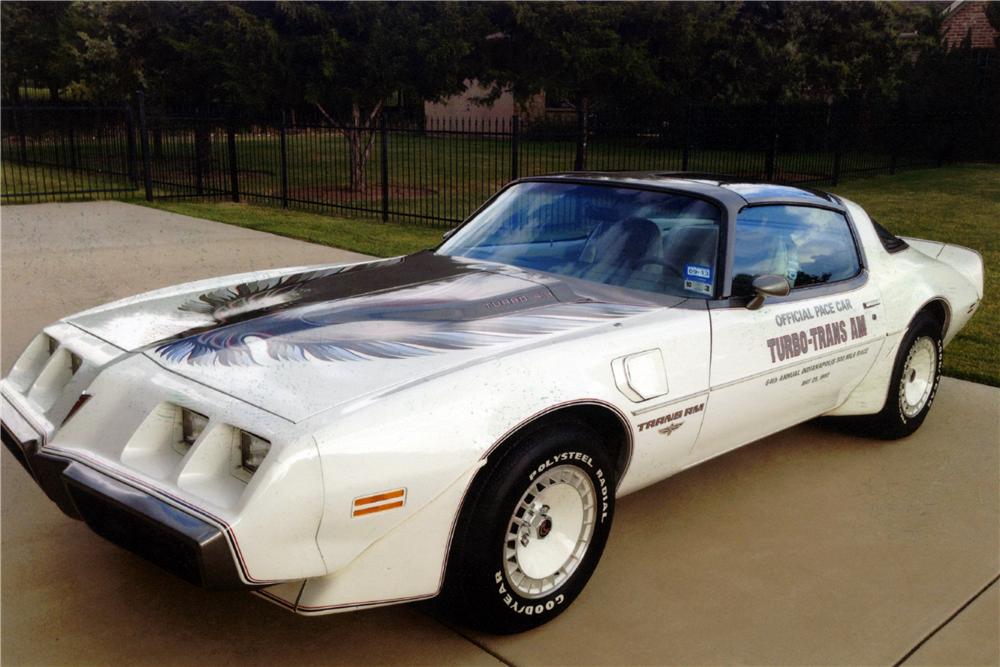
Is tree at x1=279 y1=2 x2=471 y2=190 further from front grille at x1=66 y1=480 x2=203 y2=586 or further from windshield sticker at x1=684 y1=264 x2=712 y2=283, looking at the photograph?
front grille at x1=66 y1=480 x2=203 y2=586

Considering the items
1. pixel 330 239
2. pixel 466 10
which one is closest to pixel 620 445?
pixel 330 239

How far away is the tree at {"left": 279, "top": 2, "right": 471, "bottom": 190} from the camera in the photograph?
16469 millimetres

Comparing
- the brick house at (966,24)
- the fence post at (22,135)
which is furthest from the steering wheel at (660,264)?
the brick house at (966,24)

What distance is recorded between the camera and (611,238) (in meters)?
4.12

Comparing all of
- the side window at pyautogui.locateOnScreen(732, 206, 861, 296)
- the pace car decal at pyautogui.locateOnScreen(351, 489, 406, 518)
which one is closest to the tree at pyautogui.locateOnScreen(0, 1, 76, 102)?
the side window at pyautogui.locateOnScreen(732, 206, 861, 296)

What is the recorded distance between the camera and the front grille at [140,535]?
2.56 meters

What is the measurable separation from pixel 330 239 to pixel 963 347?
759cm

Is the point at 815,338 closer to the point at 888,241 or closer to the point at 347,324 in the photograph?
the point at 888,241

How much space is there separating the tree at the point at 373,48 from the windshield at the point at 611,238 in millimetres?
12662

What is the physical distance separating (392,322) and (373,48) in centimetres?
1412

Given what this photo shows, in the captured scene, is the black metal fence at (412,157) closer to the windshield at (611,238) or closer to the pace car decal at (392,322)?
the windshield at (611,238)

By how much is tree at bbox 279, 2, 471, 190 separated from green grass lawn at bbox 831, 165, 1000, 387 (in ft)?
26.5

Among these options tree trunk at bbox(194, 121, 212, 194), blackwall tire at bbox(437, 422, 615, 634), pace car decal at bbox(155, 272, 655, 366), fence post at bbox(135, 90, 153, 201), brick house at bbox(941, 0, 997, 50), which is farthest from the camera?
brick house at bbox(941, 0, 997, 50)

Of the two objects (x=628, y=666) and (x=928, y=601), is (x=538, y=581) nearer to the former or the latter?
(x=628, y=666)
